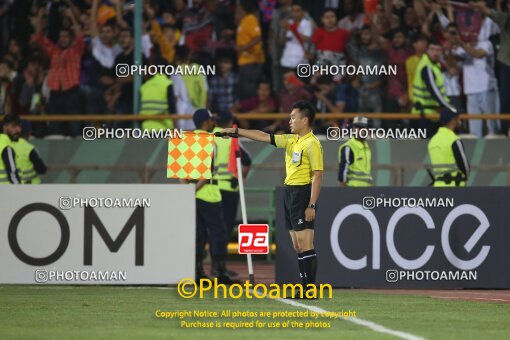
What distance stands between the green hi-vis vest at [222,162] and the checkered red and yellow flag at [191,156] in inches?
49.0

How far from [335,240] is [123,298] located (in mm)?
3304

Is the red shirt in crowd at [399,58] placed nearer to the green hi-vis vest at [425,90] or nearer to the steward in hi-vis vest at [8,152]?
the green hi-vis vest at [425,90]

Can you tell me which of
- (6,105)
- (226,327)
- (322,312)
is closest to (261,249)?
(322,312)

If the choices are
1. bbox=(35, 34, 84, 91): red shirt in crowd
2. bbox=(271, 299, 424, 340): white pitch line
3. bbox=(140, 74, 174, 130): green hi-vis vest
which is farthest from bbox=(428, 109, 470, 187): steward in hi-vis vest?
bbox=(35, 34, 84, 91): red shirt in crowd

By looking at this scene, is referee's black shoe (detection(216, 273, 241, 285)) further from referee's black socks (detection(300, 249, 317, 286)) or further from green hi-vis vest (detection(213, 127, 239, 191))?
referee's black socks (detection(300, 249, 317, 286))

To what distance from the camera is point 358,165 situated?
1841cm

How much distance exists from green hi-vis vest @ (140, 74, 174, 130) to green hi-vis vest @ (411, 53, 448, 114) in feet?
12.8

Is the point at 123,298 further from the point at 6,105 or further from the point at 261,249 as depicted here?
the point at 6,105

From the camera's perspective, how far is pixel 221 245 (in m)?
17.7

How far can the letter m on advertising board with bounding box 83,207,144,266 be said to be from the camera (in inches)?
655

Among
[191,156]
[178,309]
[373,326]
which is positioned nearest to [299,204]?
[178,309]

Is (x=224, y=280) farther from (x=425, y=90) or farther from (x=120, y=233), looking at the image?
(x=425, y=90)

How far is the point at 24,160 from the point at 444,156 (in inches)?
233

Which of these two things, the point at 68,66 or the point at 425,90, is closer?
the point at 425,90
